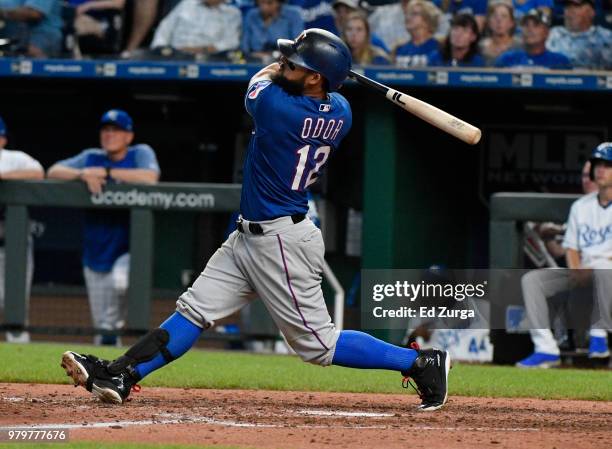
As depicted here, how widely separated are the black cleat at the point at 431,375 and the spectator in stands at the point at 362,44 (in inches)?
196

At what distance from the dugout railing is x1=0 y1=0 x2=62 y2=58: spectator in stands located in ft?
7.68

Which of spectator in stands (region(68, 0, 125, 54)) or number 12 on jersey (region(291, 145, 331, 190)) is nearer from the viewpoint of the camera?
number 12 on jersey (region(291, 145, 331, 190))

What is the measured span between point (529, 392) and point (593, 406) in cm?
55

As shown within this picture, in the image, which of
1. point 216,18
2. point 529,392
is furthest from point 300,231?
point 216,18

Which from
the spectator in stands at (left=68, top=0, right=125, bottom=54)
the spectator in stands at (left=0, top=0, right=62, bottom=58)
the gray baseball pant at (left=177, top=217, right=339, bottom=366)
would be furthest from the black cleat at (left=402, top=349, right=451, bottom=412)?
the spectator in stands at (left=0, top=0, right=62, bottom=58)

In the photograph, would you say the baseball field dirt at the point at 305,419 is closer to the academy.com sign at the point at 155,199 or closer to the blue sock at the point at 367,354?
the blue sock at the point at 367,354

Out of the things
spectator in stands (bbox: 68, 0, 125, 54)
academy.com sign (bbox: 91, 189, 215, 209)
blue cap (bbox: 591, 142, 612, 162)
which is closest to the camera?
blue cap (bbox: 591, 142, 612, 162)

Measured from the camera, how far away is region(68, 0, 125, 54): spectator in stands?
10.8 m

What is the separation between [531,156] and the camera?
1147 cm

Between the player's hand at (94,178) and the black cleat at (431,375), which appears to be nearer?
the black cleat at (431,375)

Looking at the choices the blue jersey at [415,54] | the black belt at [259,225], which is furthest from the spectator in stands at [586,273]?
the black belt at [259,225]

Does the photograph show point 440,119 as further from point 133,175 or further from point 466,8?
point 466,8

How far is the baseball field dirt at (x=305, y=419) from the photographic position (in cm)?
450

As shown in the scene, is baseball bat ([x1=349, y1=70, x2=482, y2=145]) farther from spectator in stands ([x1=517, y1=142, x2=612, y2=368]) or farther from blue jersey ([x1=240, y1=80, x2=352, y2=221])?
spectator in stands ([x1=517, y1=142, x2=612, y2=368])
